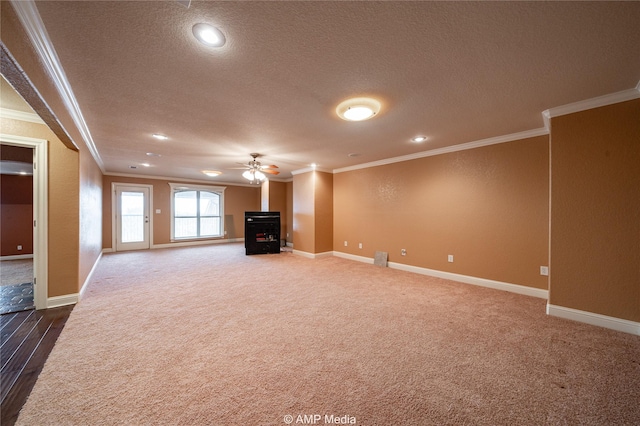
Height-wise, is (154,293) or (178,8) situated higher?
(178,8)

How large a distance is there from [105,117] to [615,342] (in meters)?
6.02

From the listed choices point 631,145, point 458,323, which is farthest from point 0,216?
point 631,145

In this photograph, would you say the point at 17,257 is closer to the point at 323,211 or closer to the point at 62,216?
the point at 62,216

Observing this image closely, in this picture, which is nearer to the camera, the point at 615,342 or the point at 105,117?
the point at 615,342

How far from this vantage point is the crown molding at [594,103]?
2.30 m

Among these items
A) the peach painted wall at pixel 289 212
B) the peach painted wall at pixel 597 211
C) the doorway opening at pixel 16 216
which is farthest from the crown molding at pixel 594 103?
the doorway opening at pixel 16 216

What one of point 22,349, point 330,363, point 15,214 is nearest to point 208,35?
point 330,363

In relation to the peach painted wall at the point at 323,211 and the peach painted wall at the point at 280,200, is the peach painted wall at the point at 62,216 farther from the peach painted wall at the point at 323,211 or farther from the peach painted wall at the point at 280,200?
the peach painted wall at the point at 280,200

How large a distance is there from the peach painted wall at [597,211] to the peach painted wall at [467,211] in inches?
28.6

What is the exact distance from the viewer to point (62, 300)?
299cm

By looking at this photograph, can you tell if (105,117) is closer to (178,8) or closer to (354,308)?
(178,8)

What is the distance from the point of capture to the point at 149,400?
4.90 ft

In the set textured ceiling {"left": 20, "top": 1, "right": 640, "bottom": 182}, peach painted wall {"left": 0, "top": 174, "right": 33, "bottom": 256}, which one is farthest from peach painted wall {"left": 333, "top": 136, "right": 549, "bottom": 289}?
peach painted wall {"left": 0, "top": 174, "right": 33, "bottom": 256}

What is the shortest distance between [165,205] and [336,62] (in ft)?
26.2
